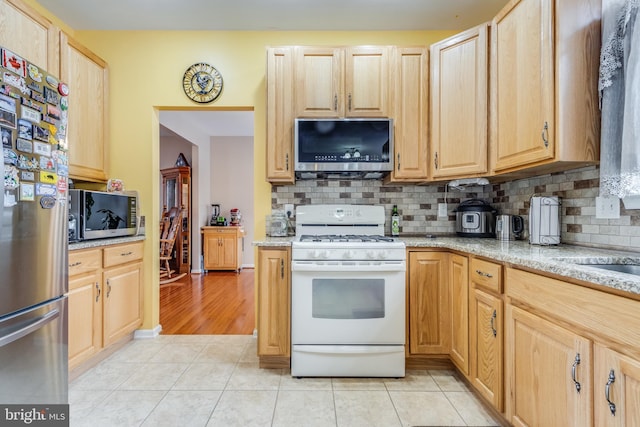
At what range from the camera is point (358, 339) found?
200 centimetres

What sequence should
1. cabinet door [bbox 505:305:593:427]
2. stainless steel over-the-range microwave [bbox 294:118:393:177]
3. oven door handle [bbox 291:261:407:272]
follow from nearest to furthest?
cabinet door [bbox 505:305:593:427], oven door handle [bbox 291:261:407:272], stainless steel over-the-range microwave [bbox 294:118:393:177]

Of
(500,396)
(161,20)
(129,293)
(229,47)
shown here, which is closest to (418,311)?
(500,396)

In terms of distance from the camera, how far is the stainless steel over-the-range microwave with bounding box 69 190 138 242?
2018mm

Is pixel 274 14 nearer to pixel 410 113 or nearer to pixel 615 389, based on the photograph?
pixel 410 113

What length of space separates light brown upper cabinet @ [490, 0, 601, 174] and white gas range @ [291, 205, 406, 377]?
947 millimetres

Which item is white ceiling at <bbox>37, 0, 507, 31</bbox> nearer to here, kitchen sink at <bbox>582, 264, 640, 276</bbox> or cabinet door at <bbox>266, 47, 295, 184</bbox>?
cabinet door at <bbox>266, 47, 295, 184</bbox>

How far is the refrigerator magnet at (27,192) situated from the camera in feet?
4.05

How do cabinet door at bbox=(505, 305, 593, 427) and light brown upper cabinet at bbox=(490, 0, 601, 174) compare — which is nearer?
cabinet door at bbox=(505, 305, 593, 427)

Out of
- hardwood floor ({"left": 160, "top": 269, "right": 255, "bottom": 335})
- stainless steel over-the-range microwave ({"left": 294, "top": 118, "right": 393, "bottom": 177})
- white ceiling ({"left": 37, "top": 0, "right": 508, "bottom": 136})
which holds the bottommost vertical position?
hardwood floor ({"left": 160, "top": 269, "right": 255, "bottom": 335})

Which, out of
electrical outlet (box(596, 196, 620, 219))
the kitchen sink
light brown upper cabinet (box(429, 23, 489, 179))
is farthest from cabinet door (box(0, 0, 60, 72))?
electrical outlet (box(596, 196, 620, 219))

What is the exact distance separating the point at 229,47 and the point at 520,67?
2.18m

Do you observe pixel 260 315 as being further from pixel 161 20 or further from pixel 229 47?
pixel 161 20

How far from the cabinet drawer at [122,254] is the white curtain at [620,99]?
2899 millimetres

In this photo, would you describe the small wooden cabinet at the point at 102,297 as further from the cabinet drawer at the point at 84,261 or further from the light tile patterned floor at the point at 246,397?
the light tile patterned floor at the point at 246,397
